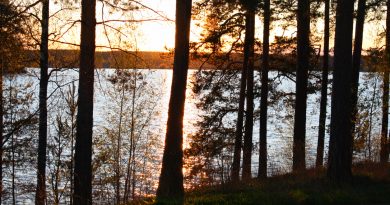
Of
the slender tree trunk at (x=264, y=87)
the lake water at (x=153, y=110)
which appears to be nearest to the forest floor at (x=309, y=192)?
the lake water at (x=153, y=110)

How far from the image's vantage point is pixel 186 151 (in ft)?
77.0

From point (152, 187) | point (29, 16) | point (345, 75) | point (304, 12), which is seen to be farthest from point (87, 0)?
point (152, 187)

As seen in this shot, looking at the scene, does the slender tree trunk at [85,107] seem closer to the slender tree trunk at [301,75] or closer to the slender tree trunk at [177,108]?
the slender tree trunk at [177,108]

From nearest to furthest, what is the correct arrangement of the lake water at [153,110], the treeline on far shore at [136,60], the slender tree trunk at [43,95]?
the treeline on far shore at [136,60] < the slender tree trunk at [43,95] < the lake water at [153,110]

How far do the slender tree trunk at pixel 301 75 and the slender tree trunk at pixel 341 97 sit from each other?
18.4 feet

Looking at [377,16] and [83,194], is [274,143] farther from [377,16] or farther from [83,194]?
[83,194]

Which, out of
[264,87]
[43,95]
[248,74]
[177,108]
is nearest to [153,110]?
[248,74]

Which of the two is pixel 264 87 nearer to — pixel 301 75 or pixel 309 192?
pixel 301 75

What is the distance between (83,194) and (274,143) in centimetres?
2905

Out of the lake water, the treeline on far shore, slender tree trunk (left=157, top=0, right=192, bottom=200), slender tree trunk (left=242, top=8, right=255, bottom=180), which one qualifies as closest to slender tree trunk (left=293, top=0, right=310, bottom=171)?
the lake water

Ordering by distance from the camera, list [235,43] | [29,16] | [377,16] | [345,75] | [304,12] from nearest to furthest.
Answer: [345,75] → [29,16] → [304,12] → [377,16] → [235,43]

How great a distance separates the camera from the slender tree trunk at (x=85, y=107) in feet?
37.8

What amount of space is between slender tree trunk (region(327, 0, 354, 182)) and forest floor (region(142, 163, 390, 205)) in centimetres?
40

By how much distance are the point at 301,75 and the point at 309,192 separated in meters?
8.36
